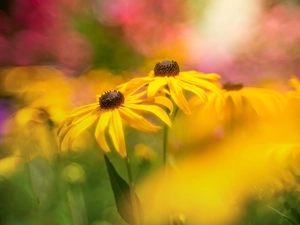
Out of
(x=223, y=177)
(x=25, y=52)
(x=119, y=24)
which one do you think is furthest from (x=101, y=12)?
(x=223, y=177)

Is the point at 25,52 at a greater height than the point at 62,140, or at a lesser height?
greater

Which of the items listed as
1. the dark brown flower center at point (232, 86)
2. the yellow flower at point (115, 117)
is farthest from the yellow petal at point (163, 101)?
the dark brown flower center at point (232, 86)

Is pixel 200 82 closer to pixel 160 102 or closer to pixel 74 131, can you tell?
pixel 160 102

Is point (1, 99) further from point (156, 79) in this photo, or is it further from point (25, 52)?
point (156, 79)

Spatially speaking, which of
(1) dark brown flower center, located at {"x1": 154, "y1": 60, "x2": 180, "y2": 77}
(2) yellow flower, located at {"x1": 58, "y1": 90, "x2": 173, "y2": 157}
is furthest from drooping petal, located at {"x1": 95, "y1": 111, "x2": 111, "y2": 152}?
(1) dark brown flower center, located at {"x1": 154, "y1": 60, "x2": 180, "y2": 77}

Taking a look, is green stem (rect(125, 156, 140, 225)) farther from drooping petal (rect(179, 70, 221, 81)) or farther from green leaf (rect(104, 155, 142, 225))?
drooping petal (rect(179, 70, 221, 81))

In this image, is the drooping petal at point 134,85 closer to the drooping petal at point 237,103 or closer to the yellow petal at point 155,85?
the yellow petal at point 155,85
